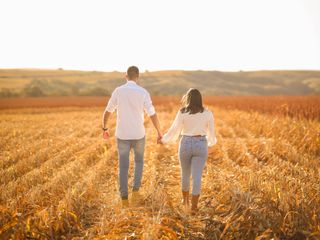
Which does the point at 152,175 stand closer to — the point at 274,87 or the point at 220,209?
the point at 220,209

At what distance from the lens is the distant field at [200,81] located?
8381cm

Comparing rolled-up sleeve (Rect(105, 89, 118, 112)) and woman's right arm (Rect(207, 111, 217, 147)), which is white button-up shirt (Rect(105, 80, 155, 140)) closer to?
rolled-up sleeve (Rect(105, 89, 118, 112))

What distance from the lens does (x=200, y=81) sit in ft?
324

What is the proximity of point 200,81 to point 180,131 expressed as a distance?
93973 mm

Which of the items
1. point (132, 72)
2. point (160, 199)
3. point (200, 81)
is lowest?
point (200, 81)

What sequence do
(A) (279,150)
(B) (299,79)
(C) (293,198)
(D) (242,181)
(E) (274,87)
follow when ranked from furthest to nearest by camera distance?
Answer: (B) (299,79) < (E) (274,87) < (A) (279,150) < (D) (242,181) < (C) (293,198)

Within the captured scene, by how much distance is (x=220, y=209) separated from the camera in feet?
18.8

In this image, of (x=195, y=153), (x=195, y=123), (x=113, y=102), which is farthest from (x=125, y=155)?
(x=195, y=123)

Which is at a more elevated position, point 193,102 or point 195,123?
point 193,102

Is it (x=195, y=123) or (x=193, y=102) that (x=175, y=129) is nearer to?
(x=195, y=123)

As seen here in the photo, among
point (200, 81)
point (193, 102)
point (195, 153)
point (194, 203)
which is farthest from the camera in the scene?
point (200, 81)

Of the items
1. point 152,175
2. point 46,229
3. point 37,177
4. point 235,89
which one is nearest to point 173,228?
point 46,229

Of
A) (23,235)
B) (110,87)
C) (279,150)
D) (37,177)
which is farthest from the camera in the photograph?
(110,87)

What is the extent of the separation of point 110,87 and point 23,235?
3261 inches
